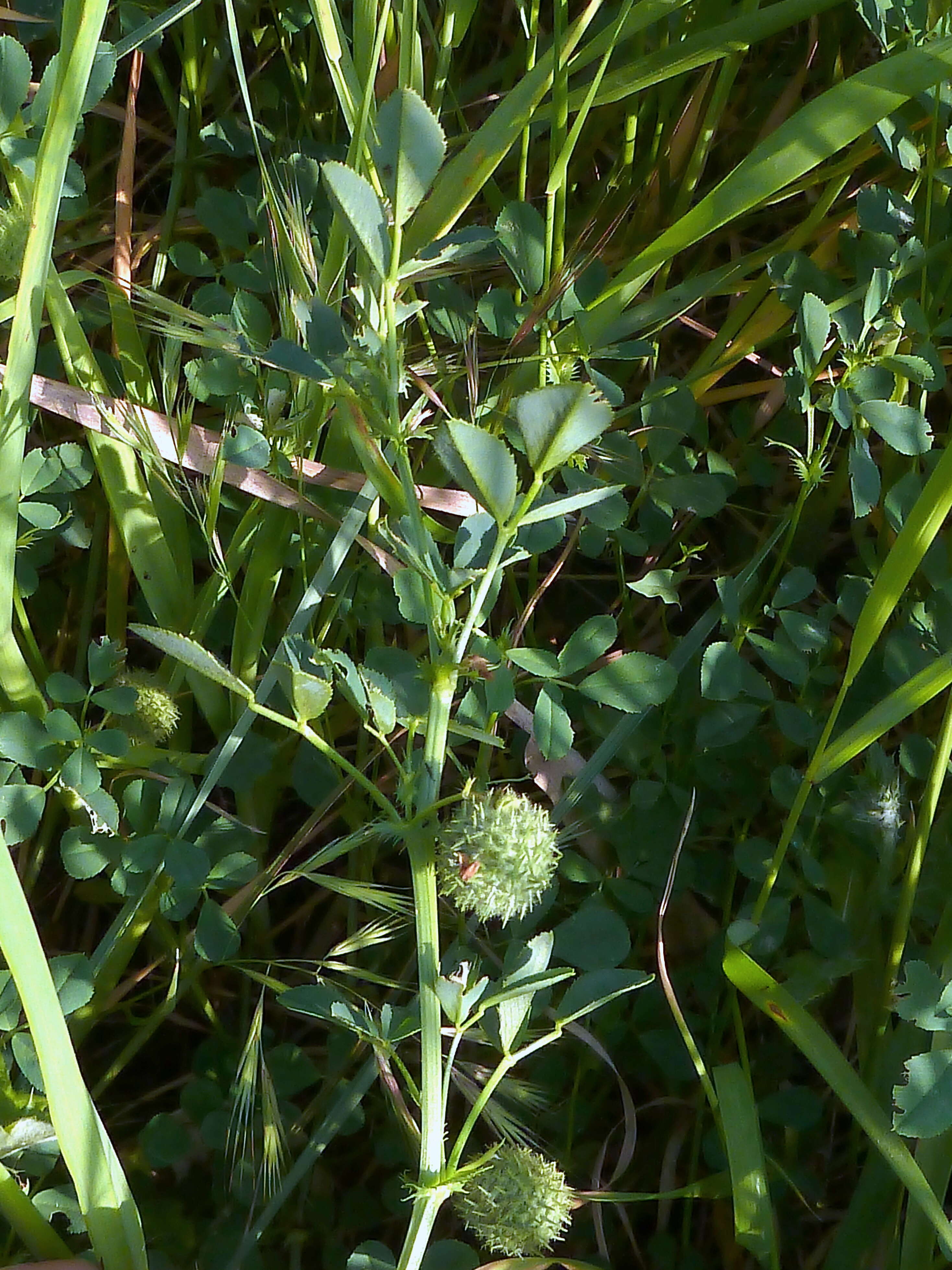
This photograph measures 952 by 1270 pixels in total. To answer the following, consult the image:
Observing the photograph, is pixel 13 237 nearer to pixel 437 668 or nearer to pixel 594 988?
pixel 437 668

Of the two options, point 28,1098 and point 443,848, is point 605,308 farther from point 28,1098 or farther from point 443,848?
point 28,1098

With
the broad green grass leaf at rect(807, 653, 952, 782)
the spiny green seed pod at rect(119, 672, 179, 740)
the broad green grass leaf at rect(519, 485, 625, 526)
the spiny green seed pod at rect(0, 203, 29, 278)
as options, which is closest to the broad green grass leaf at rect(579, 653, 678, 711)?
the broad green grass leaf at rect(807, 653, 952, 782)

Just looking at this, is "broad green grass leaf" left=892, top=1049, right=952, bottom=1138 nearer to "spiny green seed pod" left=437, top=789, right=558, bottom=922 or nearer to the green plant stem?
"spiny green seed pod" left=437, top=789, right=558, bottom=922

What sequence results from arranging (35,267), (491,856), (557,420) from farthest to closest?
A: (35,267) → (491,856) → (557,420)

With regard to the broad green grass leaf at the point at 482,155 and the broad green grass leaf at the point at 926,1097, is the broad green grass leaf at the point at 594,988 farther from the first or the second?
the broad green grass leaf at the point at 482,155

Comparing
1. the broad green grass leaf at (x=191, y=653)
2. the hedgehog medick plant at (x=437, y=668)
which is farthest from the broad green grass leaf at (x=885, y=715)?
the broad green grass leaf at (x=191, y=653)

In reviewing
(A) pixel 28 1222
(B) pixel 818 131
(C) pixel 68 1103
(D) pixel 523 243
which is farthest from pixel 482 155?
(A) pixel 28 1222
